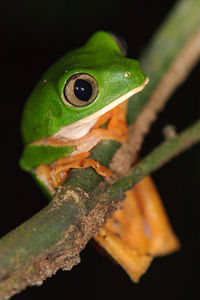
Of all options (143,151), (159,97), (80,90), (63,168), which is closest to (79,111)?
(80,90)

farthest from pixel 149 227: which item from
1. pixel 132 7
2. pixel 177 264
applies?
pixel 132 7

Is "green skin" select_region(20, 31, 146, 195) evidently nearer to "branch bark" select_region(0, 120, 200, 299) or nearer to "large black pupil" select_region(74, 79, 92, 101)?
"large black pupil" select_region(74, 79, 92, 101)

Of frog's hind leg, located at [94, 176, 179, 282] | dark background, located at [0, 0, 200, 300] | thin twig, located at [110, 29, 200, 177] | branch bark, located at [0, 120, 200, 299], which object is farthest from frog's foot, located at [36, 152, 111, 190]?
dark background, located at [0, 0, 200, 300]

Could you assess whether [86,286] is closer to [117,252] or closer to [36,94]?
[117,252]

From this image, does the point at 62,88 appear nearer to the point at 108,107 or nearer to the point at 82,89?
the point at 82,89

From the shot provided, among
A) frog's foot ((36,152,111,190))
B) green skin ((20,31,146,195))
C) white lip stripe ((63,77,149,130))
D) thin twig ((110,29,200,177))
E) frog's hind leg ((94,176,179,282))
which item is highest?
green skin ((20,31,146,195))

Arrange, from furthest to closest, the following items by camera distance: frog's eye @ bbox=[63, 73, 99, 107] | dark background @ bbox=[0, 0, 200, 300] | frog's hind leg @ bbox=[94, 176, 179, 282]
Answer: dark background @ bbox=[0, 0, 200, 300] < frog's hind leg @ bbox=[94, 176, 179, 282] < frog's eye @ bbox=[63, 73, 99, 107]

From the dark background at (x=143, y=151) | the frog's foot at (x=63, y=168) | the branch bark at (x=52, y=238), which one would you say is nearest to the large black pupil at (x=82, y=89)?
the frog's foot at (x=63, y=168)
